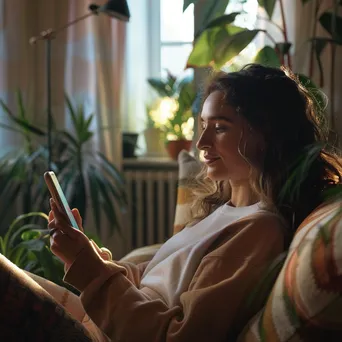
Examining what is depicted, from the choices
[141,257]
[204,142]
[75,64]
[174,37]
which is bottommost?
[141,257]

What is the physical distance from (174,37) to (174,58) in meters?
0.10

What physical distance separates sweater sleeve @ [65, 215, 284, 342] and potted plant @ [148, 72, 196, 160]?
1.63m

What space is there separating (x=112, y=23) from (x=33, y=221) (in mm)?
910

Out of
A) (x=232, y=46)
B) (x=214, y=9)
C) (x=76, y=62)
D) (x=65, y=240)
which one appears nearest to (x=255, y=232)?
(x=65, y=240)

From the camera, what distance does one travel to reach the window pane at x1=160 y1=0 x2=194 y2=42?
9.18ft

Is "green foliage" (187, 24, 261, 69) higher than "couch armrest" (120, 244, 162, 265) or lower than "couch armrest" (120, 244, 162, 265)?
higher

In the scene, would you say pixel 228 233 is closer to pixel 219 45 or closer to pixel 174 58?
pixel 219 45

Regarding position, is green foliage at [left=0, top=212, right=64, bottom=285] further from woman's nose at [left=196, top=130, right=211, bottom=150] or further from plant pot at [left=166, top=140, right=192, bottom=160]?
plant pot at [left=166, top=140, right=192, bottom=160]

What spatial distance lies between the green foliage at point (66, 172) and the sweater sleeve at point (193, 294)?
1.26m

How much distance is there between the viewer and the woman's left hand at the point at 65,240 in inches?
42.2

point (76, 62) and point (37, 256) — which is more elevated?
point (76, 62)

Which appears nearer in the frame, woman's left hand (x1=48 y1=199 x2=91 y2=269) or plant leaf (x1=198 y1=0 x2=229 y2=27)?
woman's left hand (x1=48 y1=199 x2=91 y2=269)

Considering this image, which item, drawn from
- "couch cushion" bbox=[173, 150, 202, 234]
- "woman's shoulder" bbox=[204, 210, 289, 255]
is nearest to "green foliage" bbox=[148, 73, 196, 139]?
"couch cushion" bbox=[173, 150, 202, 234]

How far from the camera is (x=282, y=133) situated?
113 centimetres
